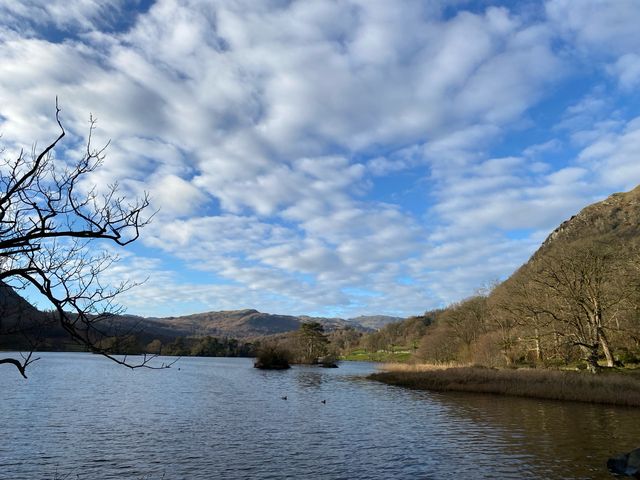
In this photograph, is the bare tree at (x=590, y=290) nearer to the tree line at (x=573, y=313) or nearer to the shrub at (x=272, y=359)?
the tree line at (x=573, y=313)

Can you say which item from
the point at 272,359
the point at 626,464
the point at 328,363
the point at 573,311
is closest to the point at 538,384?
the point at 573,311

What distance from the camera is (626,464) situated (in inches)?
762

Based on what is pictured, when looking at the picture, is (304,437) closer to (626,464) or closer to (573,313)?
(626,464)

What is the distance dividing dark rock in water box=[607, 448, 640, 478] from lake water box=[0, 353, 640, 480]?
0.78 meters

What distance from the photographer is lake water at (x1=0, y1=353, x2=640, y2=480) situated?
2055 centimetres

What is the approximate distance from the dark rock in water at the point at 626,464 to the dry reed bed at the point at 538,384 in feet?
71.0

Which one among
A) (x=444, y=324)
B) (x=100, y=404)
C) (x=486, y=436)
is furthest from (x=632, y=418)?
(x=444, y=324)

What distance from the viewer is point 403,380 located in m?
66.2

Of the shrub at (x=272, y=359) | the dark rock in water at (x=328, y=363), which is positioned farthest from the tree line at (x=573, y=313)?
the dark rock in water at (x=328, y=363)

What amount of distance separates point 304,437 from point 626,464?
16613mm

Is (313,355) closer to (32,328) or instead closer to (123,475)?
(123,475)

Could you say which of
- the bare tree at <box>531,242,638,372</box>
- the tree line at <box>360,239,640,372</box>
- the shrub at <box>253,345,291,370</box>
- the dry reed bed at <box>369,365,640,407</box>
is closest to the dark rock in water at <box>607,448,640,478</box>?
the dry reed bed at <box>369,365,640,407</box>

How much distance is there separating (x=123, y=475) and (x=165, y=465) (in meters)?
2.12

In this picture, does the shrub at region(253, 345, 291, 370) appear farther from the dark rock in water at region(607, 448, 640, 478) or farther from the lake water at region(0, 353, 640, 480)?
the dark rock in water at region(607, 448, 640, 478)
